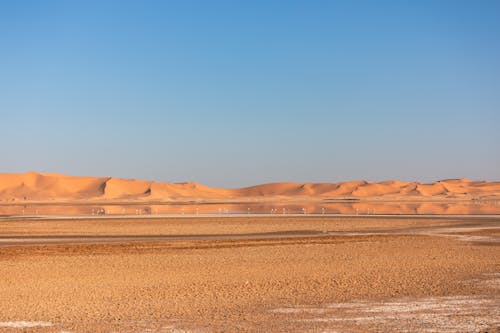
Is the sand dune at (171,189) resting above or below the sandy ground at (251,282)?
above

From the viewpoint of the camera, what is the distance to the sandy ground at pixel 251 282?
13297 millimetres

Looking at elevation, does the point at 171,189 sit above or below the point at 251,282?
above

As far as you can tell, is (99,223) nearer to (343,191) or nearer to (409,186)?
(343,191)

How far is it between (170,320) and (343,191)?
6528 inches

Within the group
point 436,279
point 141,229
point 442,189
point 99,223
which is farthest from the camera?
point 442,189

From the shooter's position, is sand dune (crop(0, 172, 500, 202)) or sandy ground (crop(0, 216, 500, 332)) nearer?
sandy ground (crop(0, 216, 500, 332))

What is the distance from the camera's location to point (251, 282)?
1864 cm

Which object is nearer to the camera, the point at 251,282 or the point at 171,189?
the point at 251,282

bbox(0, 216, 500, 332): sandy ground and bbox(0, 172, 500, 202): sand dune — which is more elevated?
bbox(0, 172, 500, 202): sand dune

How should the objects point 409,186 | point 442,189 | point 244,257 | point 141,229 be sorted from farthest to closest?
1. point 409,186
2. point 442,189
3. point 141,229
4. point 244,257

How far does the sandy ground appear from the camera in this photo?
523 inches

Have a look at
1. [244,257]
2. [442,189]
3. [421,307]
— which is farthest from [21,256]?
[442,189]

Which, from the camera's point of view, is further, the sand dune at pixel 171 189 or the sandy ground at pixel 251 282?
the sand dune at pixel 171 189

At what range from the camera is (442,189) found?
16925 cm
